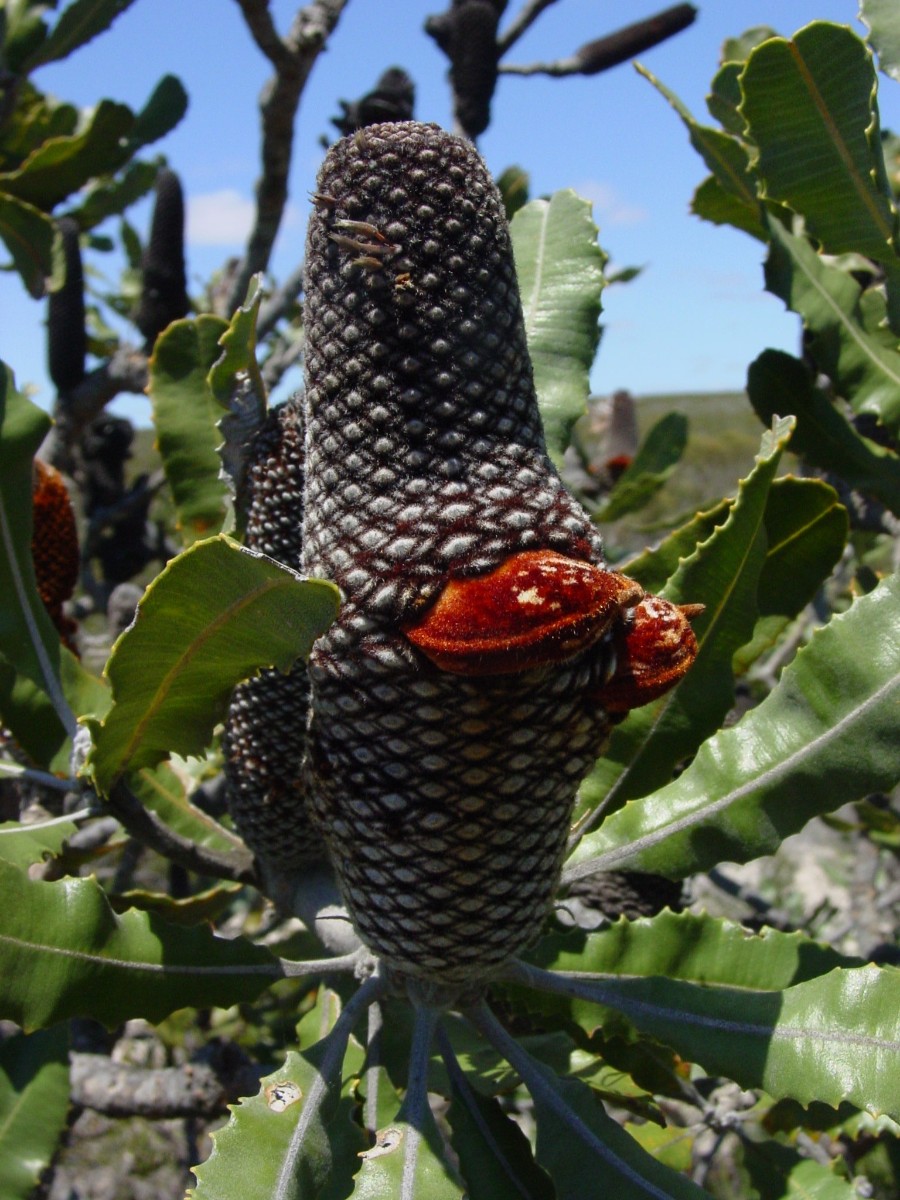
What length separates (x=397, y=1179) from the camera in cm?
124

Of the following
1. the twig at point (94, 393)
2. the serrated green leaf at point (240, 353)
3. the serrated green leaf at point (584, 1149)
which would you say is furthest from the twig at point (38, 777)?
the twig at point (94, 393)

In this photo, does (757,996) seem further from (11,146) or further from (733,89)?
(11,146)

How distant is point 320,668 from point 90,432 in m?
3.61

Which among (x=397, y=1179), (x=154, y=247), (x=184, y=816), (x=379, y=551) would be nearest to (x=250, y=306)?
(x=379, y=551)

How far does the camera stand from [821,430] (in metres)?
2.04

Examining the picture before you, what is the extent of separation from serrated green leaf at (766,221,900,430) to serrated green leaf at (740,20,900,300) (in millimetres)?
178

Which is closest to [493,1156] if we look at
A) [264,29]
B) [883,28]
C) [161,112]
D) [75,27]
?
[883,28]

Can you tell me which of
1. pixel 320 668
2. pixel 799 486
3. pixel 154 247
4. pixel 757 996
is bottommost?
pixel 757 996

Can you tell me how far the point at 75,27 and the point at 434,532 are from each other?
3417 millimetres

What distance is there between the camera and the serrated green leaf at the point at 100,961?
1285 mm

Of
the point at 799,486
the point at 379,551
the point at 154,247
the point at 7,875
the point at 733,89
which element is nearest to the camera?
the point at 379,551

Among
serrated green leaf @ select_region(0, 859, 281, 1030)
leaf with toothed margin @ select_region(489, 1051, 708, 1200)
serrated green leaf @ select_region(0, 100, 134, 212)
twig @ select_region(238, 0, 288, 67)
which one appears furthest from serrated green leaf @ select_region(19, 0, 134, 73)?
leaf with toothed margin @ select_region(489, 1051, 708, 1200)

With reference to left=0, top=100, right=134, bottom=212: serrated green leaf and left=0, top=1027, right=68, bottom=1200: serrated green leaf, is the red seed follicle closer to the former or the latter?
left=0, top=1027, right=68, bottom=1200: serrated green leaf

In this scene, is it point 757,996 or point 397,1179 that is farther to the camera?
point 757,996
